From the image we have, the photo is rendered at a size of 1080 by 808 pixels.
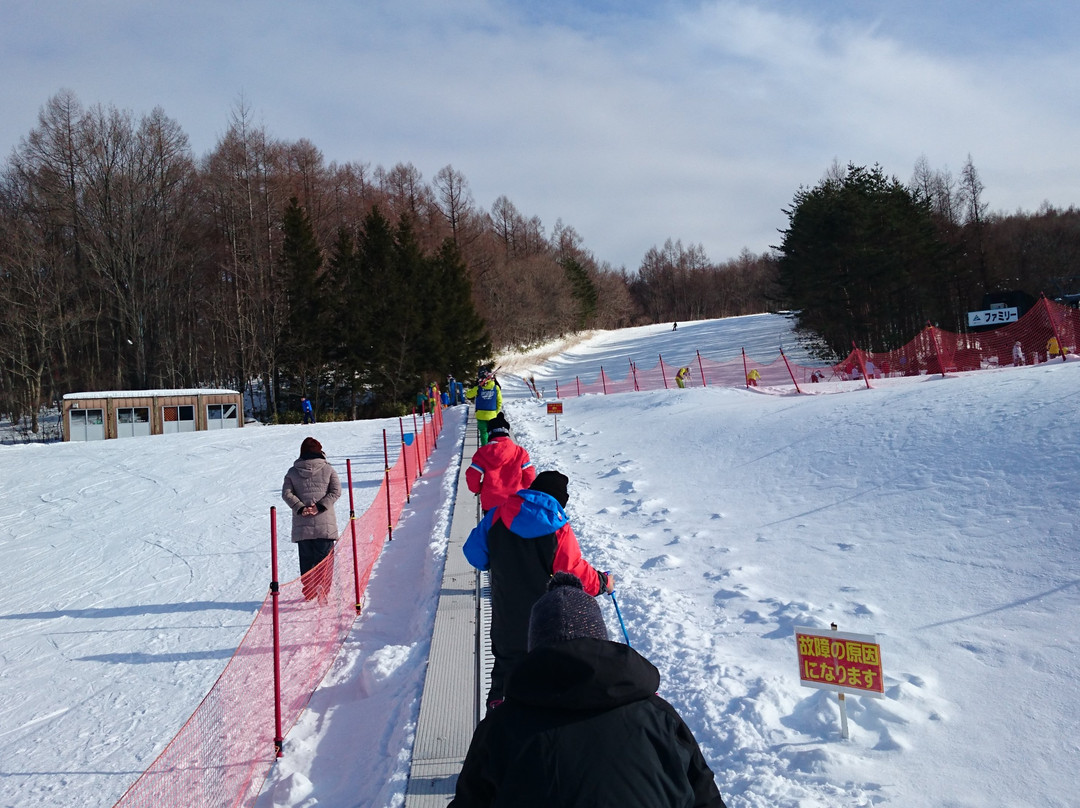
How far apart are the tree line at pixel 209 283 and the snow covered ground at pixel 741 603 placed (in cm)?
2551

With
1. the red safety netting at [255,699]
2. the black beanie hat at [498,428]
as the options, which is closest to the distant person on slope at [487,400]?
the red safety netting at [255,699]

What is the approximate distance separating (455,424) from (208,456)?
840cm

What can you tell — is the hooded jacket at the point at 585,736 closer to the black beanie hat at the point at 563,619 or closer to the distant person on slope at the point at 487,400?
the black beanie hat at the point at 563,619

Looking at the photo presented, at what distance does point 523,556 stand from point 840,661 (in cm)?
210

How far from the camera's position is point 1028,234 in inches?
2237

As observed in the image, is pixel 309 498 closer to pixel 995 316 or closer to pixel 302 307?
pixel 995 316

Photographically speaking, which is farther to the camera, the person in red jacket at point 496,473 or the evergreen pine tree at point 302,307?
the evergreen pine tree at point 302,307

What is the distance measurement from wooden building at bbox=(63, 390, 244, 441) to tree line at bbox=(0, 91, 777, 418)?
450cm

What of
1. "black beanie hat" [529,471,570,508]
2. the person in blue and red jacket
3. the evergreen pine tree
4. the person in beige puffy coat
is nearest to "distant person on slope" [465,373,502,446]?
the person in beige puffy coat

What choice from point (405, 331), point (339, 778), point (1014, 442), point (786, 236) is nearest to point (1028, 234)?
point (786, 236)

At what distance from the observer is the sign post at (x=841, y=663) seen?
4.28 meters

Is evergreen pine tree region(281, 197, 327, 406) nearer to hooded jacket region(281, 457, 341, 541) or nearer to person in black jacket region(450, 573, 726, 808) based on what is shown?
hooded jacket region(281, 457, 341, 541)

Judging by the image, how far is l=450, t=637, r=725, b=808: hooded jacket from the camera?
5.54 feet

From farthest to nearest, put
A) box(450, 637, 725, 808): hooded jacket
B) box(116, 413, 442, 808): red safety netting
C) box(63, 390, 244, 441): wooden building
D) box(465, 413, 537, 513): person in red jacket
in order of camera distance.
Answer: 1. box(63, 390, 244, 441): wooden building
2. box(465, 413, 537, 513): person in red jacket
3. box(116, 413, 442, 808): red safety netting
4. box(450, 637, 725, 808): hooded jacket
